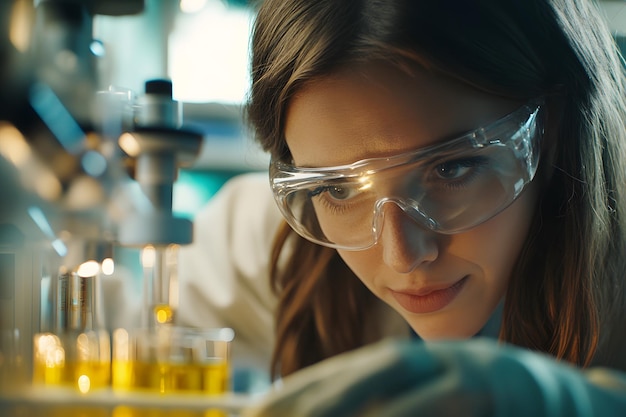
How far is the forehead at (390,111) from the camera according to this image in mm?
794

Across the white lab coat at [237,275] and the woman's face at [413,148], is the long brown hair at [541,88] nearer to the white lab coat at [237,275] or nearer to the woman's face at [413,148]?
the woman's face at [413,148]

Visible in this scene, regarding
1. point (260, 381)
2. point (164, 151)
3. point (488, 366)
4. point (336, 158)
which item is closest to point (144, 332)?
point (164, 151)

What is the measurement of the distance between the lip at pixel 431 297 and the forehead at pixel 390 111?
22 centimetres

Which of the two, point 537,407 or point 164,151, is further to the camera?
point 164,151

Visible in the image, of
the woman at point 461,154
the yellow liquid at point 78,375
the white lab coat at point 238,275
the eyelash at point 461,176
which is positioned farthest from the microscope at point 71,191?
the white lab coat at point 238,275

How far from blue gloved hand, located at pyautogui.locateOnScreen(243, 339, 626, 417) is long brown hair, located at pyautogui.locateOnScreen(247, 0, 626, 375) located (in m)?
0.51

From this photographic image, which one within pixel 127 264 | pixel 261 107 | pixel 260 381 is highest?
pixel 261 107

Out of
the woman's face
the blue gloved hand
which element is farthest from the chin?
the blue gloved hand

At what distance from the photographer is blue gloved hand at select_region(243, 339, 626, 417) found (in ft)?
1.13

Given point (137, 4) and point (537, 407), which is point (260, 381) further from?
point (537, 407)

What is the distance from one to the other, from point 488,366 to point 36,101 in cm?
72

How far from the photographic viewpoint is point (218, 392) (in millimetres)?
974

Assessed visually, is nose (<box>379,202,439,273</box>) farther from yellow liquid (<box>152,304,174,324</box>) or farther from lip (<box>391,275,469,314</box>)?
yellow liquid (<box>152,304,174,324</box>)

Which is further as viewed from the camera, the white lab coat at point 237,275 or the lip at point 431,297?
the white lab coat at point 237,275
